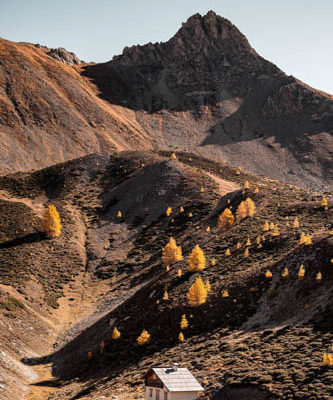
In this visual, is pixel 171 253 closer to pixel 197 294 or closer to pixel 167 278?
pixel 167 278

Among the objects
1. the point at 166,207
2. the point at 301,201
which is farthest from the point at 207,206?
the point at 301,201

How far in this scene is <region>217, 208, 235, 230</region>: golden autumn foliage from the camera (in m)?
88.6

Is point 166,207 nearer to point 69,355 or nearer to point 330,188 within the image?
point 69,355

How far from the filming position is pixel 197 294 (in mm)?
61719

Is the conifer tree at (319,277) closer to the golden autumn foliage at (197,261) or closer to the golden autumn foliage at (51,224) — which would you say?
the golden autumn foliage at (197,261)

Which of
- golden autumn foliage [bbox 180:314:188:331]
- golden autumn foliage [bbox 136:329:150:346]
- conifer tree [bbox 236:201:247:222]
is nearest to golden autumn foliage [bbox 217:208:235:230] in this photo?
conifer tree [bbox 236:201:247:222]

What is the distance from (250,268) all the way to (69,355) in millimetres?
27354

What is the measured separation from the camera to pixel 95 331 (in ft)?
233

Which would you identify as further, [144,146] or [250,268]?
[144,146]

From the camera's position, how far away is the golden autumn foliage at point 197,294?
202ft

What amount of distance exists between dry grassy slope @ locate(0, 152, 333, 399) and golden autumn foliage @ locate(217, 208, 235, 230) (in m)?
2.30

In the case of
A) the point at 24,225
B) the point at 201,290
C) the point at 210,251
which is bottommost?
the point at 201,290

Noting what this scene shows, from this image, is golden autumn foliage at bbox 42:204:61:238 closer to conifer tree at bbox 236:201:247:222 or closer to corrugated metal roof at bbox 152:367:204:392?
conifer tree at bbox 236:201:247:222

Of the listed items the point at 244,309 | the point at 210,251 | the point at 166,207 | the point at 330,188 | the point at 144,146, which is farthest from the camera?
the point at 144,146
